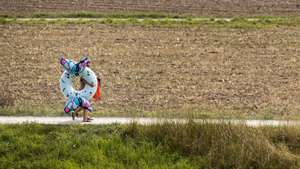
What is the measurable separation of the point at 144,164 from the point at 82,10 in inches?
909

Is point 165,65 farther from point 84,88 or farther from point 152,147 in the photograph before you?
point 152,147

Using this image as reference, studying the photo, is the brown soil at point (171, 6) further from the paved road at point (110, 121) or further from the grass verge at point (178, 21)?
the paved road at point (110, 121)

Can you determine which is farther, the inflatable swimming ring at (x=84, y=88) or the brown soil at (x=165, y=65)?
the brown soil at (x=165, y=65)

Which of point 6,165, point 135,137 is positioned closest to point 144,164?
point 135,137

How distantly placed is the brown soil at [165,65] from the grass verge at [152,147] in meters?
2.12

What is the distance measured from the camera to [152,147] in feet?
36.8

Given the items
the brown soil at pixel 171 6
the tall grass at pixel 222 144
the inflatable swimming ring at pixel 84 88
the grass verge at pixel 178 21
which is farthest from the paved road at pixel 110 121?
the brown soil at pixel 171 6

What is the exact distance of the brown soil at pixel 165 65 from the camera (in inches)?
575

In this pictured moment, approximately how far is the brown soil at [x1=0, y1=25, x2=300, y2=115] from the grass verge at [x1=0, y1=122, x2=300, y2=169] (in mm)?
2117

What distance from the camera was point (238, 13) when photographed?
32.6m

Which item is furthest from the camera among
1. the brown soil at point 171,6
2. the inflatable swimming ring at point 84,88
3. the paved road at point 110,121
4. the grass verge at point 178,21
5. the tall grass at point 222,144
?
the brown soil at point 171,6

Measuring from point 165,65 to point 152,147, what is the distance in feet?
25.4

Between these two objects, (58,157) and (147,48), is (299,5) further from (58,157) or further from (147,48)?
(58,157)

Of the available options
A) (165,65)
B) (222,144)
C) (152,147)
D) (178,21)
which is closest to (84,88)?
(152,147)
